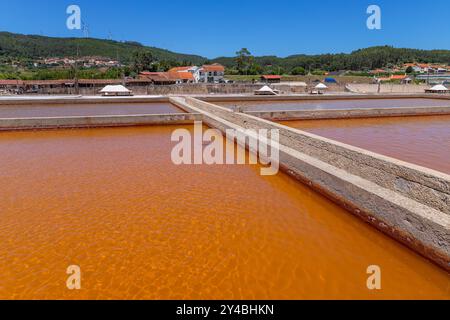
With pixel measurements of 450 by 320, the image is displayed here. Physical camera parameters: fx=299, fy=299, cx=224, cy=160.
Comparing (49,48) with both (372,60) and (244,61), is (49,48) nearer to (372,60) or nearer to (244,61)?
(244,61)

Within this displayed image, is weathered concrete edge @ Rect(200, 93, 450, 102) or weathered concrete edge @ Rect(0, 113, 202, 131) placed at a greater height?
weathered concrete edge @ Rect(200, 93, 450, 102)

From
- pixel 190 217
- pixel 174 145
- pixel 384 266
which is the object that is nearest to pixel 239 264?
pixel 190 217

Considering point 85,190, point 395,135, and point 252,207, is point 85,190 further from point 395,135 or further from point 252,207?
point 395,135

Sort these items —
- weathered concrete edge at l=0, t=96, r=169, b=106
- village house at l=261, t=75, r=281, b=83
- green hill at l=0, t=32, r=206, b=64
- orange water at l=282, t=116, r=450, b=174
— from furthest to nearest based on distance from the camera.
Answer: green hill at l=0, t=32, r=206, b=64
village house at l=261, t=75, r=281, b=83
weathered concrete edge at l=0, t=96, r=169, b=106
orange water at l=282, t=116, r=450, b=174

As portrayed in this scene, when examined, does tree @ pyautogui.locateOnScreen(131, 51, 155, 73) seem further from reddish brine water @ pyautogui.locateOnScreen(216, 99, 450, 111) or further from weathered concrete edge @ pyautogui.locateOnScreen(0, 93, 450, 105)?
reddish brine water @ pyautogui.locateOnScreen(216, 99, 450, 111)

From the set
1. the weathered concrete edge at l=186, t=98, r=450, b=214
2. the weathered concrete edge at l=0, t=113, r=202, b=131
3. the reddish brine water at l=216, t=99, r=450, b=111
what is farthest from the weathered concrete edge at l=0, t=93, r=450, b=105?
the weathered concrete edge at l=186, t=98, r=450, b=214

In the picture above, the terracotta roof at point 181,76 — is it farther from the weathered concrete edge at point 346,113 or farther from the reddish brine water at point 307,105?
the weathered concrete edge at point 346,113
